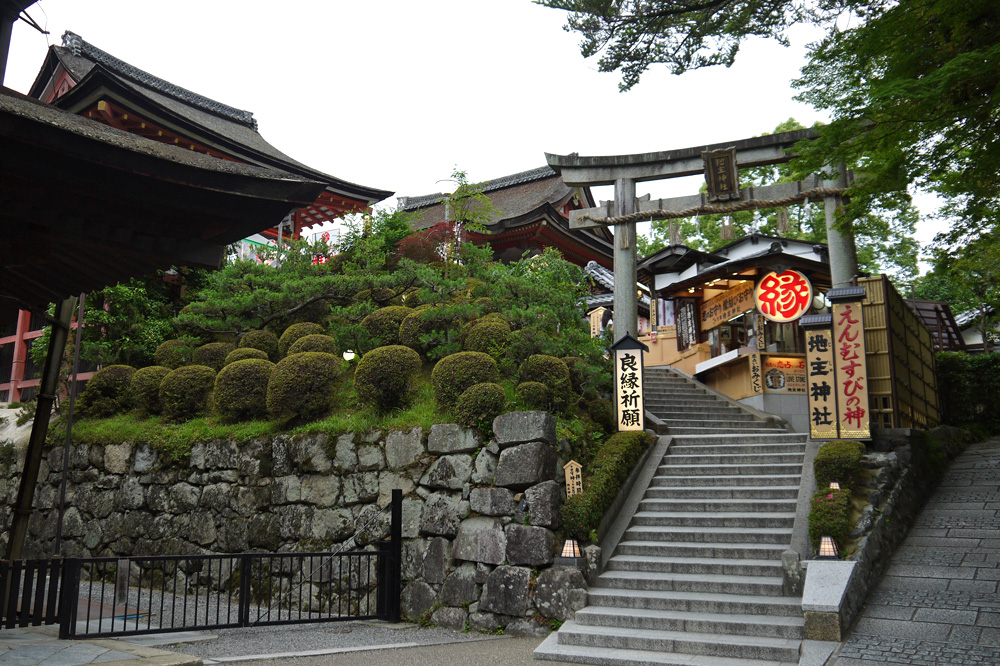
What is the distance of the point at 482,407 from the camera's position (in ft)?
32.1

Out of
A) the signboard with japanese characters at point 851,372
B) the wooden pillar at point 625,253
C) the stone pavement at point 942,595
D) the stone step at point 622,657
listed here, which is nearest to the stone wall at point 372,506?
the stone step at point 622,657

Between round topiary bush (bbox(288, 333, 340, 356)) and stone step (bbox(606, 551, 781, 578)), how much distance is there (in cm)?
653

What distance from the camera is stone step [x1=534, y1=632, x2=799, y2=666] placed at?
6.71 m

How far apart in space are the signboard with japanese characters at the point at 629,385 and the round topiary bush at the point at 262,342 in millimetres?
7014

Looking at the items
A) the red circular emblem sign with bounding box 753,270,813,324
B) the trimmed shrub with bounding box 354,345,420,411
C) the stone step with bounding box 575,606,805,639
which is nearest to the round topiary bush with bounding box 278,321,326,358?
the trimmed shrub with bounding box 354,345,420,411

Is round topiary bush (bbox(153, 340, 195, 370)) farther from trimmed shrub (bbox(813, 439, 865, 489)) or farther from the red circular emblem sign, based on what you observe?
the red circular emblem sign

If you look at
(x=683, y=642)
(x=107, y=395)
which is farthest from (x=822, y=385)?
(x=107, y=395)

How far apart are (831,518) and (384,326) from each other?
814 cm

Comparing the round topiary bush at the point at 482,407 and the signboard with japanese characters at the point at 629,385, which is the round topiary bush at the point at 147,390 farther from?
the signboard with japanese characters at the point at 629,385

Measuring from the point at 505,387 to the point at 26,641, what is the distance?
6.76 m

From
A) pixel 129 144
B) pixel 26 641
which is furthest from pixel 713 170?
pixel 26 641

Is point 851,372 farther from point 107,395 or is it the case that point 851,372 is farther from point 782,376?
point 107,395

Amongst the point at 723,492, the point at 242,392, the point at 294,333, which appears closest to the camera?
the point at 723,492

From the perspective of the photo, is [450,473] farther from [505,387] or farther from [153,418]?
[153,418]
